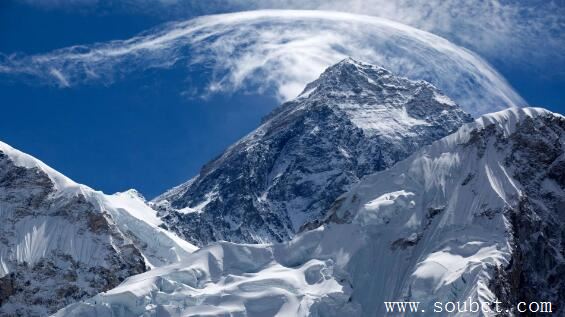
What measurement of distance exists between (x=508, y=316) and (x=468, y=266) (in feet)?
38.6

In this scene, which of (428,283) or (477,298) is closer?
(477,298)

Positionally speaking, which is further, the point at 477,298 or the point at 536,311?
the point at 536,311

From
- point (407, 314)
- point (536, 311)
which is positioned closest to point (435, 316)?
point (407, 314)

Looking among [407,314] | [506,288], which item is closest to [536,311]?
[506,288]

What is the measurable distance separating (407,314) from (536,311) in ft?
70.2

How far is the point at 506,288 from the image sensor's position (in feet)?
638

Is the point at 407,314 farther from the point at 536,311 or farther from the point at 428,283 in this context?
the point at 536,311

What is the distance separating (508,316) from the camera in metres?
188

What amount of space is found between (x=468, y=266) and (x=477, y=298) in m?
10.7

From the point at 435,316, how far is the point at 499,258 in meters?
15.4

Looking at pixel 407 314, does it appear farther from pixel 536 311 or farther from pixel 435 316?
pixel 536 311

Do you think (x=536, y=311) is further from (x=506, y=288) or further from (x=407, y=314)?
(x=407, y=314)

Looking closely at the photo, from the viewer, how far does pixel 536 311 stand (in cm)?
19962

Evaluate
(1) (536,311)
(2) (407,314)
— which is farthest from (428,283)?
(1) (536,311)
